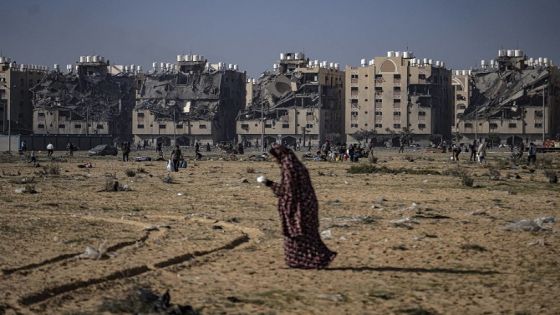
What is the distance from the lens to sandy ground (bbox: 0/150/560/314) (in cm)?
989

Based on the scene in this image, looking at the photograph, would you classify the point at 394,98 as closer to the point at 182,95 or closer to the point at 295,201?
the point at 182,95

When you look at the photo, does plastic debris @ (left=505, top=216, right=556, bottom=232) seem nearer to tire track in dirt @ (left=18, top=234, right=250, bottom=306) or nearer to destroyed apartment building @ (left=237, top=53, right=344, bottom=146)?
tire track in dirt @ (left=18, top=234, right=250, bottom=306)

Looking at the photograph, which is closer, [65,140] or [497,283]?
[497,283]

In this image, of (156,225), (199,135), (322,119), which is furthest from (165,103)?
(156,225)

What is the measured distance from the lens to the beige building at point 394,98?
401 ft

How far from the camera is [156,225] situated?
16.9 metres

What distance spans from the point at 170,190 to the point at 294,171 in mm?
16121

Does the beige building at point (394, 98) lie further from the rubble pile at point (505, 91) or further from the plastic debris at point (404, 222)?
the plastic debris at point (404, 222)

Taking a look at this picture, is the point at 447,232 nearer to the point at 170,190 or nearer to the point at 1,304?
the point at 1,304

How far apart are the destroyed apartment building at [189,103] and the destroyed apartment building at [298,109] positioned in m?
4.54

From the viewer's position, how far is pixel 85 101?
140m

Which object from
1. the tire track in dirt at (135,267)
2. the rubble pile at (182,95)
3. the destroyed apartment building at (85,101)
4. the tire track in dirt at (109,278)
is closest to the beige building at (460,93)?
the rubble pile at (182,95)

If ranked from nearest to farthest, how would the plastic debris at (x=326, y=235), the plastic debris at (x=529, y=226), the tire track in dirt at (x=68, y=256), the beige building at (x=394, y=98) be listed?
the tire track in dirt at (x=68, y=256) → the plastic debris at (x=326, y=235) → the plastic debris at (x=529, y=226) → the beige building at (x=394, y=98)

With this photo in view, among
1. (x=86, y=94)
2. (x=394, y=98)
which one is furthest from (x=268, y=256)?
(x=86, y=94)
